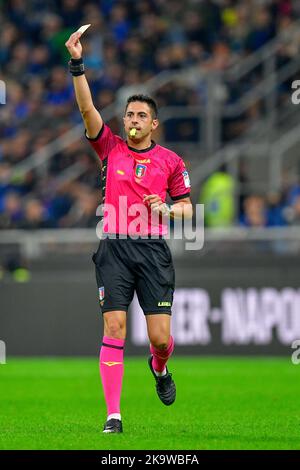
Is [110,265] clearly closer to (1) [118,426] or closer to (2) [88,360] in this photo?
(1) [118,426]

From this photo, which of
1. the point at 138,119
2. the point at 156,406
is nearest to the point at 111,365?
the point at 138,119

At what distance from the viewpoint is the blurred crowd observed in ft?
66.6

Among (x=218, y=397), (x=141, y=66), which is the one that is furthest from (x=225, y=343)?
(x=141, y=66)

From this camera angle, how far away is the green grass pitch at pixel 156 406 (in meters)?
8.55

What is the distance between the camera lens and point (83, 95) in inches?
358

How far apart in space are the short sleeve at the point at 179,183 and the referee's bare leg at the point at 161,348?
959 mm

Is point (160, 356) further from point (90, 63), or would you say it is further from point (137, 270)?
point (90, 63)

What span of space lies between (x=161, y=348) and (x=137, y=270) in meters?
0.68

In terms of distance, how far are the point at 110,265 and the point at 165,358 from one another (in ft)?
3.32

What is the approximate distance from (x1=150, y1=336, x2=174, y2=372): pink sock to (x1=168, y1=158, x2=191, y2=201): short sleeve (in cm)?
113

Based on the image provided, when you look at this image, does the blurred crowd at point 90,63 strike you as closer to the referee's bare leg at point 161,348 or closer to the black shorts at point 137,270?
the referee's bare leg at point 161,348

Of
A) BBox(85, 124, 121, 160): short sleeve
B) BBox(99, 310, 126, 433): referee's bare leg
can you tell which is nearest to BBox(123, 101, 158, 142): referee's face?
BBox(85, 124, 121, 160): short sleeve

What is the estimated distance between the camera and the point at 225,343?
17703 mm

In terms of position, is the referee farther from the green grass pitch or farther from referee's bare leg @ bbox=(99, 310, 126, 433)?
the green grass pitch
